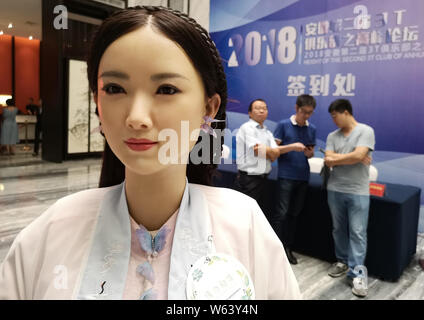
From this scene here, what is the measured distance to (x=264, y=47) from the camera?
320 cm

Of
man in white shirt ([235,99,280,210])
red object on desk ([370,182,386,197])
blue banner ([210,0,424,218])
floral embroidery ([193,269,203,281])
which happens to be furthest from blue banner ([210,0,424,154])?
floral embroidery ([193,269,203,281])

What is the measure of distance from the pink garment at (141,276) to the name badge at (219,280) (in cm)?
6

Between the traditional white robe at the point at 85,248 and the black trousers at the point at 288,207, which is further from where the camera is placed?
the black trousers at the point at 288,207

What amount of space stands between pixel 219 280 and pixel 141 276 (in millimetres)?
150

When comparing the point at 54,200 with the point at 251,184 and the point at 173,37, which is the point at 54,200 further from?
the point at 173,37

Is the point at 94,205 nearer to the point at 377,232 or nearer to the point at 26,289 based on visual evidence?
the point at 26,289

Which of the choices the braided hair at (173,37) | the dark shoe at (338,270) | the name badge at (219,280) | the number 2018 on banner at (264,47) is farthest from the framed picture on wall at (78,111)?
the name badge at (219,280)

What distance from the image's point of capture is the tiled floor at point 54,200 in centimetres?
257

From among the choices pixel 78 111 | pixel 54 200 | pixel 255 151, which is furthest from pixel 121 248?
pixel 78 111

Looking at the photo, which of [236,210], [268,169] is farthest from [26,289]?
[268,169]

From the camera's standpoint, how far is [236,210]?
2.52 ft

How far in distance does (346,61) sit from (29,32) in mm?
10085

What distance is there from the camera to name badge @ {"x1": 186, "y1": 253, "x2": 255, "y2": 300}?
64cm

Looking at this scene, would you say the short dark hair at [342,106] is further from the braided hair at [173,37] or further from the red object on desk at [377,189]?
the braided hair at [173,37]
